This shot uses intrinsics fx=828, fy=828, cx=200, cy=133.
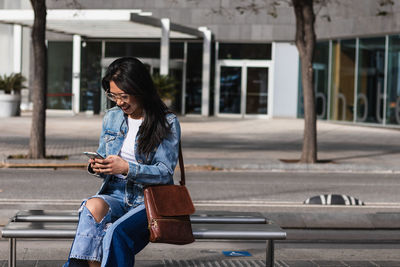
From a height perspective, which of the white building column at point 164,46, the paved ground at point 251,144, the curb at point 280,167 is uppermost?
the white building column at point 164,46

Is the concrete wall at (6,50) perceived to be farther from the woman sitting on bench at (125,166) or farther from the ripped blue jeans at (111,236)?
the ripped blue jeans at (111,236)

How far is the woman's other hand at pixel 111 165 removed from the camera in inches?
182

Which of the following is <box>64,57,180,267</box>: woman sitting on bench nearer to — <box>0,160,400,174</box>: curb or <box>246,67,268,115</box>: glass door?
<box>0,160,400,174</box>: curb

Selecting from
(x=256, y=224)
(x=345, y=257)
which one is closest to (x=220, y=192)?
(x=345, y=257)

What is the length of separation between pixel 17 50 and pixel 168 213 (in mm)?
36426

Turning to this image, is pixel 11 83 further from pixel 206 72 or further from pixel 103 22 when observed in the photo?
pixel 206 72

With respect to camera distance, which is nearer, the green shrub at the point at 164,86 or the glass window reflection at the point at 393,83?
the glass window reflection at the point at 393,83

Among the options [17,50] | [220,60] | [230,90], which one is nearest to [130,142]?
[230,90]

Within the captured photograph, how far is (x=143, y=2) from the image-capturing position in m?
39.0

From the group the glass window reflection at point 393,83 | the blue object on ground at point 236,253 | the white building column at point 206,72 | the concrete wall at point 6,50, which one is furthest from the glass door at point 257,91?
the blue object on ground at point 236,253

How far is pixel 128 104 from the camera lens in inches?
194

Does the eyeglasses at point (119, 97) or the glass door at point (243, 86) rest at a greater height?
the glass door at point (243, 86)

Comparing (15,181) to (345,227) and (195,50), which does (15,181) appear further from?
(195,50)

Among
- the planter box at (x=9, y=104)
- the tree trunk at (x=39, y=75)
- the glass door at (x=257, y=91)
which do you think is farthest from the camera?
the glass door at (x=257, y=91)
